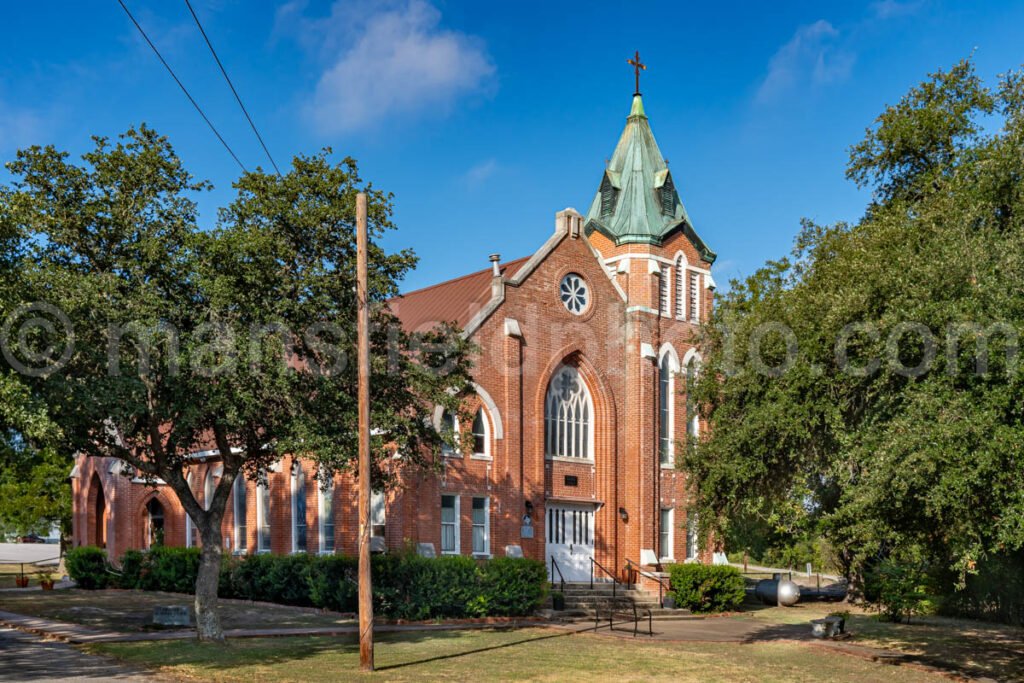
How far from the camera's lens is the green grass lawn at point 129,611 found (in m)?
23.6

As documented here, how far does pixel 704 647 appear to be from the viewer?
22.2m

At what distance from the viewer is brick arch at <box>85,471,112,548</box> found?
4222 centimetres

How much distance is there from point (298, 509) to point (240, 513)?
3.73m

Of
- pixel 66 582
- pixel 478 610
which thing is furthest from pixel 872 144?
pixel 66 582

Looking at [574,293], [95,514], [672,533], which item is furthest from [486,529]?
[95,514]

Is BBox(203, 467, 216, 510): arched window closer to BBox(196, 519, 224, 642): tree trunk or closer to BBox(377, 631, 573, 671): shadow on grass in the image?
BBox(196, 519, 224, 642): tree trunk

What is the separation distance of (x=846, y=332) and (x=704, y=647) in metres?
8.08

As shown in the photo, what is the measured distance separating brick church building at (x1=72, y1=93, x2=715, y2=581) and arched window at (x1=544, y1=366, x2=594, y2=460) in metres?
0.04

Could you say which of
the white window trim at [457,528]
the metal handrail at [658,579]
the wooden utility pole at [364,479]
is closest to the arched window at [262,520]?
the white window trim at [457,528]

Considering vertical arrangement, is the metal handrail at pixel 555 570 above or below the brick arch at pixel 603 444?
below

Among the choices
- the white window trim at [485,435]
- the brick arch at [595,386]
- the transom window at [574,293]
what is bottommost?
the white window trim at [485,435]

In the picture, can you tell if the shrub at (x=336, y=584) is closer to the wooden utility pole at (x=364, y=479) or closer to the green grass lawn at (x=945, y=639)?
the wooden utility pole at (x=364, y=479)

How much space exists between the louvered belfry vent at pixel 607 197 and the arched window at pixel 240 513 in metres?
14.7

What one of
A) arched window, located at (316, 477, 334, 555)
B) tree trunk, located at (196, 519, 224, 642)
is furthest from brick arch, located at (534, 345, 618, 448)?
tree trunk, located at (196, 519, 224, 642)
